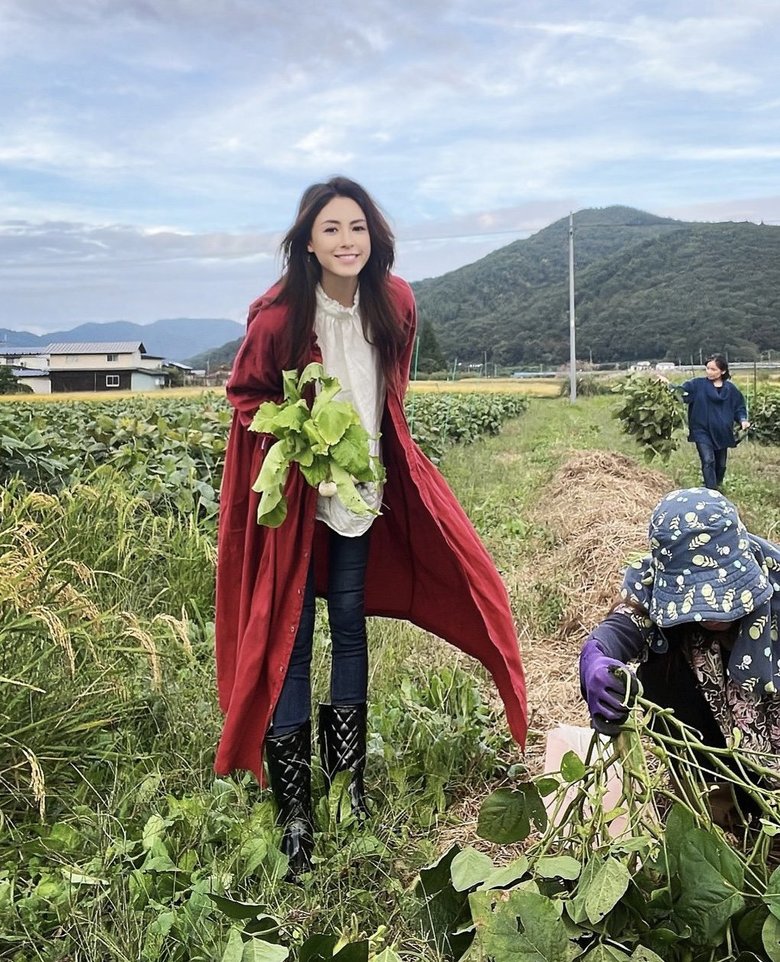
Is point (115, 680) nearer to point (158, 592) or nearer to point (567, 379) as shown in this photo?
point (158, 592)

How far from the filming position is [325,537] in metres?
2.42

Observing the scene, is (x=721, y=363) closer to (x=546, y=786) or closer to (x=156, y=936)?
(x=546, y=786)

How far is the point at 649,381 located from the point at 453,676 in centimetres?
748

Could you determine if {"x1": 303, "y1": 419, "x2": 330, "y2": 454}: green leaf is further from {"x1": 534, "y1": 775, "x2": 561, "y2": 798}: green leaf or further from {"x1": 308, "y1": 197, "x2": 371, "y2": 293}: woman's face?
{"x1": 534, "y1": 775, "x2": 561, "y2": 798}: green leaf

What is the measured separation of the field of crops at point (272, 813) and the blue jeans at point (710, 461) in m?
3.44

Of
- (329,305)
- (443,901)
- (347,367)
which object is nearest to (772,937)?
(443,901)

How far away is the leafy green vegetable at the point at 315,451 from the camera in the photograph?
1989mm

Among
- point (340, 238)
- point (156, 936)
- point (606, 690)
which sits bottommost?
point (156, 936)

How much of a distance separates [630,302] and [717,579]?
52.3m

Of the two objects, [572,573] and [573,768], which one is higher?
[573,768]

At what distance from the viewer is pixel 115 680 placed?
8.47ft

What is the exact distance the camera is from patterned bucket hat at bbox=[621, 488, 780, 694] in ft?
5.92

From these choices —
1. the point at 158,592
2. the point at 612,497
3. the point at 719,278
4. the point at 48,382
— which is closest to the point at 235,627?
the point at 158,592

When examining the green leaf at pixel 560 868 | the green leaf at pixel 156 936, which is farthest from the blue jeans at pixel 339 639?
the green leaf at pixel 560 868
